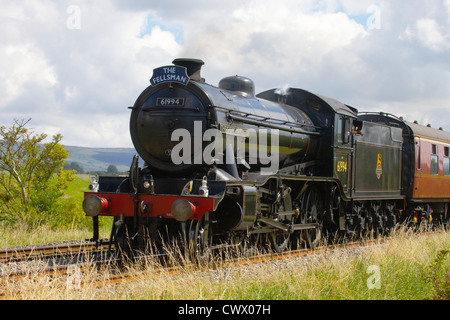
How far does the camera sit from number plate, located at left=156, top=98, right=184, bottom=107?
29.4 ft

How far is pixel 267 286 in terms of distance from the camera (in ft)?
20.2

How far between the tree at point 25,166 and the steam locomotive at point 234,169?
21.8 feet

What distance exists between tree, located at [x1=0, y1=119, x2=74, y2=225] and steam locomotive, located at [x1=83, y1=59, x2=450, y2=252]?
21.8ft

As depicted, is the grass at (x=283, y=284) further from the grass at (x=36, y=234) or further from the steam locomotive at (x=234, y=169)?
the grass at (x=36, y=234)

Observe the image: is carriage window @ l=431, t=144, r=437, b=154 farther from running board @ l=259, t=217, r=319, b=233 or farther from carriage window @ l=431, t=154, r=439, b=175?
running board @ l=259, t=217, r=319, b=233

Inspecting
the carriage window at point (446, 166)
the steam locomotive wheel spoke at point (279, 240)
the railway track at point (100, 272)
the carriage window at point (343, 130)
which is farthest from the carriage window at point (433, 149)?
the railway track at point (100, 272)

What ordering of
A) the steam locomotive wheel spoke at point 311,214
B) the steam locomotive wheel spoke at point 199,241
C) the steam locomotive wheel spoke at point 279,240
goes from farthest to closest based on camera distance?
the steam locomotive wheel spoke at point 311,214, the steam locomotive wheel spoke at point 279,240, the steam locomotive wheel spoke at point 199,241

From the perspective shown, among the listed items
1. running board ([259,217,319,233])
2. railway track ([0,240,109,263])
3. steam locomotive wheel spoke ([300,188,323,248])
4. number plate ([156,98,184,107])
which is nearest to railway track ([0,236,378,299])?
railway track ([0,240,109,263])

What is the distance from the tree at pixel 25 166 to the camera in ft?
51.1

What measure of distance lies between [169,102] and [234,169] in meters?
1.62

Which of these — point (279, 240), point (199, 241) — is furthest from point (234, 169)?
point (279, 240)

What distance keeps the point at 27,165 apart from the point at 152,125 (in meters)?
8.83
